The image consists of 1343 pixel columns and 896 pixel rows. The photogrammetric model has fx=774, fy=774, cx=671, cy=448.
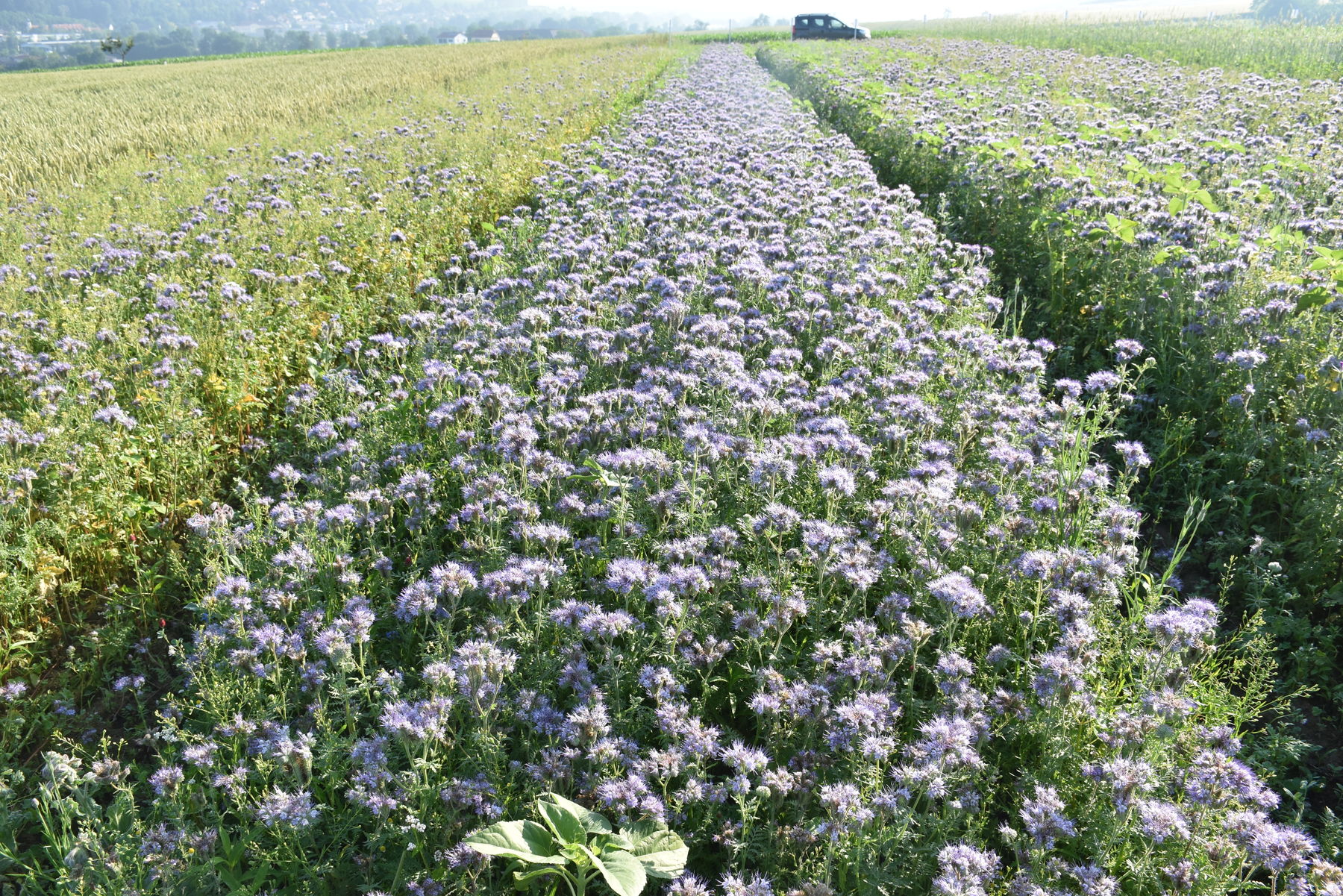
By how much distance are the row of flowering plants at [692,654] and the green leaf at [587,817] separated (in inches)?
0.5

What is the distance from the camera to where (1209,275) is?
6250 mm

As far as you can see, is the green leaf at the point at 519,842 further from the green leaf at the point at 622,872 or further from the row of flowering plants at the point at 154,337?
the row of flowering plants at the point at 154,337

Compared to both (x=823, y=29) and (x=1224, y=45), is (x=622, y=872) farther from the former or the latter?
(x=823, y=29)

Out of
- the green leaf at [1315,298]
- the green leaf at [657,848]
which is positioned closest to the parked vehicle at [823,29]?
the green leaf at [1315,298]

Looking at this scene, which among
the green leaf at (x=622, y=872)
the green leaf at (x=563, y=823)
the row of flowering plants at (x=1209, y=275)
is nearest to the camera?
the green leaf at (x=622, y=872)

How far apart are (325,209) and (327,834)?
8237 mm

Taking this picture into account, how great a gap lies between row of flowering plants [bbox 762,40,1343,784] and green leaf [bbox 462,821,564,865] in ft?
10.8

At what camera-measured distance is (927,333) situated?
561cm

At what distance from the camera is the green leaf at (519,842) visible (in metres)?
2.35

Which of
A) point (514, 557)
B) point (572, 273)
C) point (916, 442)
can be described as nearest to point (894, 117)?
point (572, 273)

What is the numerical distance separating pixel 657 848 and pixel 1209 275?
637 centimetres

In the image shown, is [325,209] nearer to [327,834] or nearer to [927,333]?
[927,333]

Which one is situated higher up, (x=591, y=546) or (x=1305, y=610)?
(x=591, y=546)

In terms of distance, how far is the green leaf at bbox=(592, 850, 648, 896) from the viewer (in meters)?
2.30
